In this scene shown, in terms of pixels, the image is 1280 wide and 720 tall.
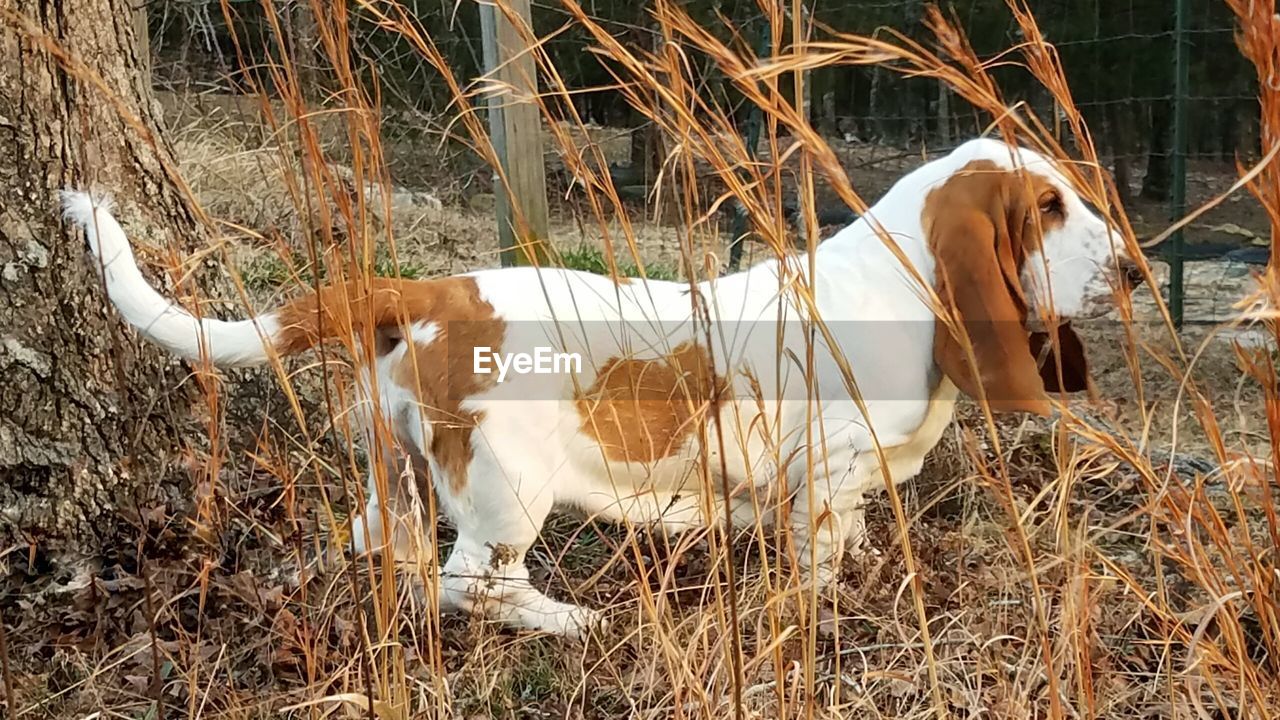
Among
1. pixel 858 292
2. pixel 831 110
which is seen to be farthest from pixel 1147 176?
pixel 858 292

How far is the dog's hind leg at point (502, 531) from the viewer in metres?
2.13

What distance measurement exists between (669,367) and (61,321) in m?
1.25

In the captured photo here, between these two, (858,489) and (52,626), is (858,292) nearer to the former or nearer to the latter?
(858,489)

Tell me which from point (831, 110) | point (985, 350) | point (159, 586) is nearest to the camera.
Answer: point (159, 586)

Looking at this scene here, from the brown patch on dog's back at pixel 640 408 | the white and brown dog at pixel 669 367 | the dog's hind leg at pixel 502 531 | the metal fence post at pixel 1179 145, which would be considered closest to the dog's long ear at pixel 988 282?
the white and brown dog at pixel 669 367

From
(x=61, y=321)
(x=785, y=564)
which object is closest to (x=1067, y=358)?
(x=785, y=564)

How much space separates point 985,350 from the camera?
7.49ft

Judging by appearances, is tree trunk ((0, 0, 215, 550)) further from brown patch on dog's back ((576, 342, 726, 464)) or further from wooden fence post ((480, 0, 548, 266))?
wooden fence post ((480, 0, 548, 266))

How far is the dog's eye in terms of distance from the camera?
2.27 metres

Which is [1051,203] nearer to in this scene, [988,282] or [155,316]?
[988,282]

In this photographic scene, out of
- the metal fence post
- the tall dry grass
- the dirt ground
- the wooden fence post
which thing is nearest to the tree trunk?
the dirt ground

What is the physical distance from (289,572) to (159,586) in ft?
0.88

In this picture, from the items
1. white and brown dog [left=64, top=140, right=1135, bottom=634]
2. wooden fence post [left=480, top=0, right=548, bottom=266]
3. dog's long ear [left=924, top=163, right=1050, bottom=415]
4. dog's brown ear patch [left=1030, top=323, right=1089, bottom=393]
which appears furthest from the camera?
wooden fence post [left=480, top=0, right=548, bottom=266]

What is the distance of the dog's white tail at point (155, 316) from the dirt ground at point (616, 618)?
16 centimetres
